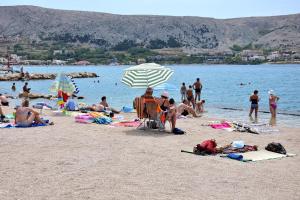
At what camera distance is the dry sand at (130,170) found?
6723 mm

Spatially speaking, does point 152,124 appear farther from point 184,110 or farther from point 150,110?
point 184,110

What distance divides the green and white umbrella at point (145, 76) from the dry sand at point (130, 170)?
109 inches

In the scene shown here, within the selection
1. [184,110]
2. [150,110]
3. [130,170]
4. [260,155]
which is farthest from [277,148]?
[184,110]

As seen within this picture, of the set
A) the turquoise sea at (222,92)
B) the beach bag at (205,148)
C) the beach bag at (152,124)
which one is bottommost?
the turquoise sea at (222,92)

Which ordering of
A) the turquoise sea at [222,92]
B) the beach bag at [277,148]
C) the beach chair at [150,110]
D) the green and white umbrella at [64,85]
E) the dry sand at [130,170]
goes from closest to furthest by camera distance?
the dry sand at [130,170] → the beach bag at [277,148] → the beach chair at [150,110] → the green and white umbrella at [64,85] → the turquoise sea at [222,92]

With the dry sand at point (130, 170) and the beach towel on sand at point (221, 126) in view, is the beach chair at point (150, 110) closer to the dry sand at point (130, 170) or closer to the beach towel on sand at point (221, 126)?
the dry sand at point (130, 170)

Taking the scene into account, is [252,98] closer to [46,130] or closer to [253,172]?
[46,130]

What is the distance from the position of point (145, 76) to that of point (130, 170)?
7.09 meters

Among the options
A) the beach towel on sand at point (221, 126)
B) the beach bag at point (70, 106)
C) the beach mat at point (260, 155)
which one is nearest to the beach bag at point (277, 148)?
the beach mat at point (260, 155)

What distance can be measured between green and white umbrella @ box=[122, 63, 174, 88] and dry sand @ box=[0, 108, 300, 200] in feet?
9.09

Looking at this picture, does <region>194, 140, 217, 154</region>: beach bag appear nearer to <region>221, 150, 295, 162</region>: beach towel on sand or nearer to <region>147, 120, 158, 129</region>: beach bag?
<region>221, 150, 295, 162</region>: beach towel on sand

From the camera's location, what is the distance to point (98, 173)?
786cm

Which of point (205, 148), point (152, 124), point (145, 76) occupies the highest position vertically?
point (145, 76)

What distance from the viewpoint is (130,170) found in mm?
8117
